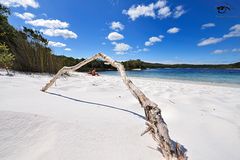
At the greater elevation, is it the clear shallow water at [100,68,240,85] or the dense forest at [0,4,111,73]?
the dense forest at [0,4,111,73]

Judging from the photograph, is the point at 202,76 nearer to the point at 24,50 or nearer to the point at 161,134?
the point at 24,50

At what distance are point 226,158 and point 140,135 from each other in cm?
75

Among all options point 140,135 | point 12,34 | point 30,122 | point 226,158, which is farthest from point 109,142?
point 12,34

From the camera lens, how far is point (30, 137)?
3.58 feet

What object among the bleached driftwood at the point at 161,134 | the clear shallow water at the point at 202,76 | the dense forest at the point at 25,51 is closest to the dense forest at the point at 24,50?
the dense forest at the point at 25,51

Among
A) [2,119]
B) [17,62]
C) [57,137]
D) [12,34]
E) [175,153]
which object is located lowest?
[175,153]

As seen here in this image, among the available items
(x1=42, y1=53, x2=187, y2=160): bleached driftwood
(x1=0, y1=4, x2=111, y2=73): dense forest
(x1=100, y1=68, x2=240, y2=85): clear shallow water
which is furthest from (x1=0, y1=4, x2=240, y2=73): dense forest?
(x1=100, y1=68, x2=240, y2=85): clear shallow water

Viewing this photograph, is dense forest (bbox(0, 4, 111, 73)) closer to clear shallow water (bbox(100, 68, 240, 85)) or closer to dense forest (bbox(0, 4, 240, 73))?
dense forest (bbox(0, 4, 240, 73))

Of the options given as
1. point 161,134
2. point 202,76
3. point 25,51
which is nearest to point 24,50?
point 25,51

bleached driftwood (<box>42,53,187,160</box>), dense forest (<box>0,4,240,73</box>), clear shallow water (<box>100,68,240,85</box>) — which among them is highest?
dense forest (<box>0,4,240,73</box>)

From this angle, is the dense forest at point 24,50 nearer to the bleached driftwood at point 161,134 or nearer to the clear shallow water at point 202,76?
the bleached driftwood at point 161,134

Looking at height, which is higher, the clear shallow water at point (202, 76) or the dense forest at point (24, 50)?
the dense forest at point (24, 50)

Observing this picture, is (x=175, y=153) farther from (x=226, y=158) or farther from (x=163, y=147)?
(x=226, y=158)

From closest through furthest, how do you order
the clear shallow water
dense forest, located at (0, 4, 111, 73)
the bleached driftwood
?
the bleached driftwood
dense forest, located at (0, 4, 111, 73)
the clear shallow water
